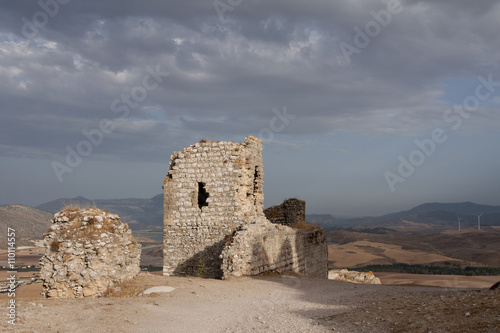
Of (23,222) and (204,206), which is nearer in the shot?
(204,206)

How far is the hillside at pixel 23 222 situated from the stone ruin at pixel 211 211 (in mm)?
39613

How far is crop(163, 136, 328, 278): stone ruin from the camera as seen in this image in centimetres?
1404

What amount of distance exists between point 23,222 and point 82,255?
2245 inches

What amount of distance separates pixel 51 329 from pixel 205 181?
29.0 feet

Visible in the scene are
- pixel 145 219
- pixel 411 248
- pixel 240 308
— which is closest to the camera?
pixel 240 308

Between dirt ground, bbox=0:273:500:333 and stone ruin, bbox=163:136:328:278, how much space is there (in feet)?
13.5

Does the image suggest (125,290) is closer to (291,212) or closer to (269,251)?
(269,251)

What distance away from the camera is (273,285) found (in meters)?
11.4

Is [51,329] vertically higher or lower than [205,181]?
lower

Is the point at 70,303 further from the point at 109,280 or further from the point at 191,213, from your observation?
the point at 191,213

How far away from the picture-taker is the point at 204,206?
1452 centimetres

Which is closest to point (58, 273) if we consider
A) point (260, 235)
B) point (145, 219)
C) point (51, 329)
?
point (51, 329)

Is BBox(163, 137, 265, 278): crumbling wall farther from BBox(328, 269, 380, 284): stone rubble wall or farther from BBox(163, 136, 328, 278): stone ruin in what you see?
BBox(328, 269, 380, 284): stone rubble wall

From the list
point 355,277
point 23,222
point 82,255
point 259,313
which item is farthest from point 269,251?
point 23,222
